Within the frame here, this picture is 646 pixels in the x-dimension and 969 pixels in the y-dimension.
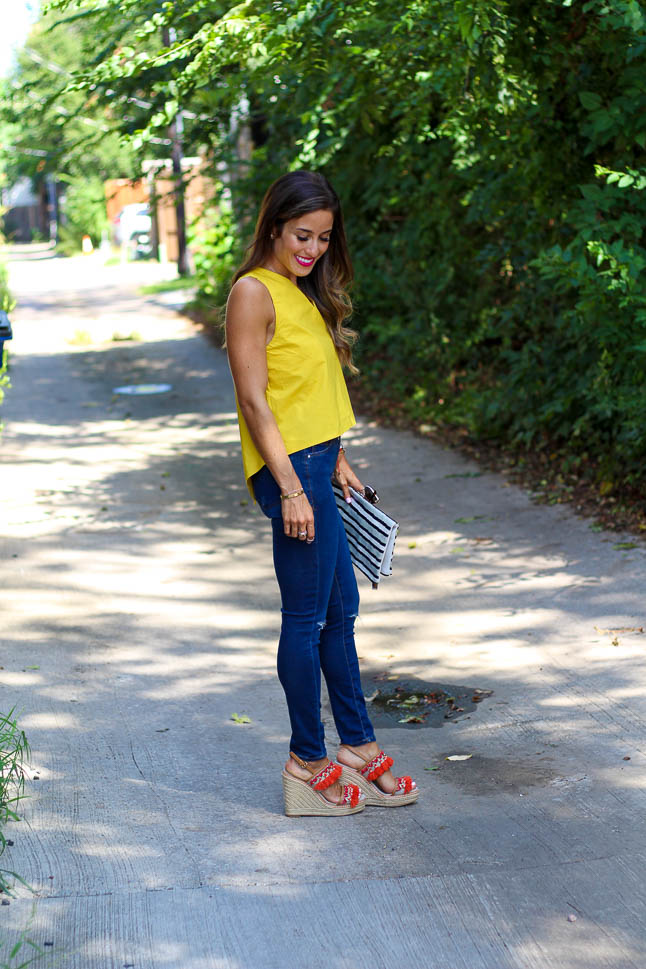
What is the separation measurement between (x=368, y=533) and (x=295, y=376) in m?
0.65

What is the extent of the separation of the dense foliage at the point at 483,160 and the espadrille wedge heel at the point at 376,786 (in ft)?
9.43

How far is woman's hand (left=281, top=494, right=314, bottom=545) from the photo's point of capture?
3371 millimetres

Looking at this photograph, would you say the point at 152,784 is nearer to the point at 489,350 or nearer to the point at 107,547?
the point at 107,547

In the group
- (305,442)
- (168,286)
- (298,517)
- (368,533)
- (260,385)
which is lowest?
(168,286)

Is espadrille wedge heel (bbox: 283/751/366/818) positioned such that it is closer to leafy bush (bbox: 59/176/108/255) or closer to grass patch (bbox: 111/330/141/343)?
grass patch (bbox: 111/330/141/343)

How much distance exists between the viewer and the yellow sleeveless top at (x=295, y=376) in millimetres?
3426

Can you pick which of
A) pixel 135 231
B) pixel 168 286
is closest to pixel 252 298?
pixel 168 286

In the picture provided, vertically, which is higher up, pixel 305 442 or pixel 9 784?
pixel 305 442

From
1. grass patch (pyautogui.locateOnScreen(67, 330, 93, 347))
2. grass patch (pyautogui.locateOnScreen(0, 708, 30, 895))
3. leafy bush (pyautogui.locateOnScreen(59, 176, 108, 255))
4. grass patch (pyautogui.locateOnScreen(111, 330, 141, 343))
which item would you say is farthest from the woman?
leafy bush (pyautogui.locateOnScreen(59, 176, 108, 255))

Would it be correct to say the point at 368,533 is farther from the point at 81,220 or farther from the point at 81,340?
the point at 81,220

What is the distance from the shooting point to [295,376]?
11.3 feet

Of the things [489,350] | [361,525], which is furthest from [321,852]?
[489,350]

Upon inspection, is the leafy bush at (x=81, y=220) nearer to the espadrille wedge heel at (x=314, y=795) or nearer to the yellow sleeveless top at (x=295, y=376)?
the yellow sleeveless top at (x=295, y=376)

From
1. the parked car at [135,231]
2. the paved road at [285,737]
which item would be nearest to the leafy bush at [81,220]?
the parked car at [135,231]
